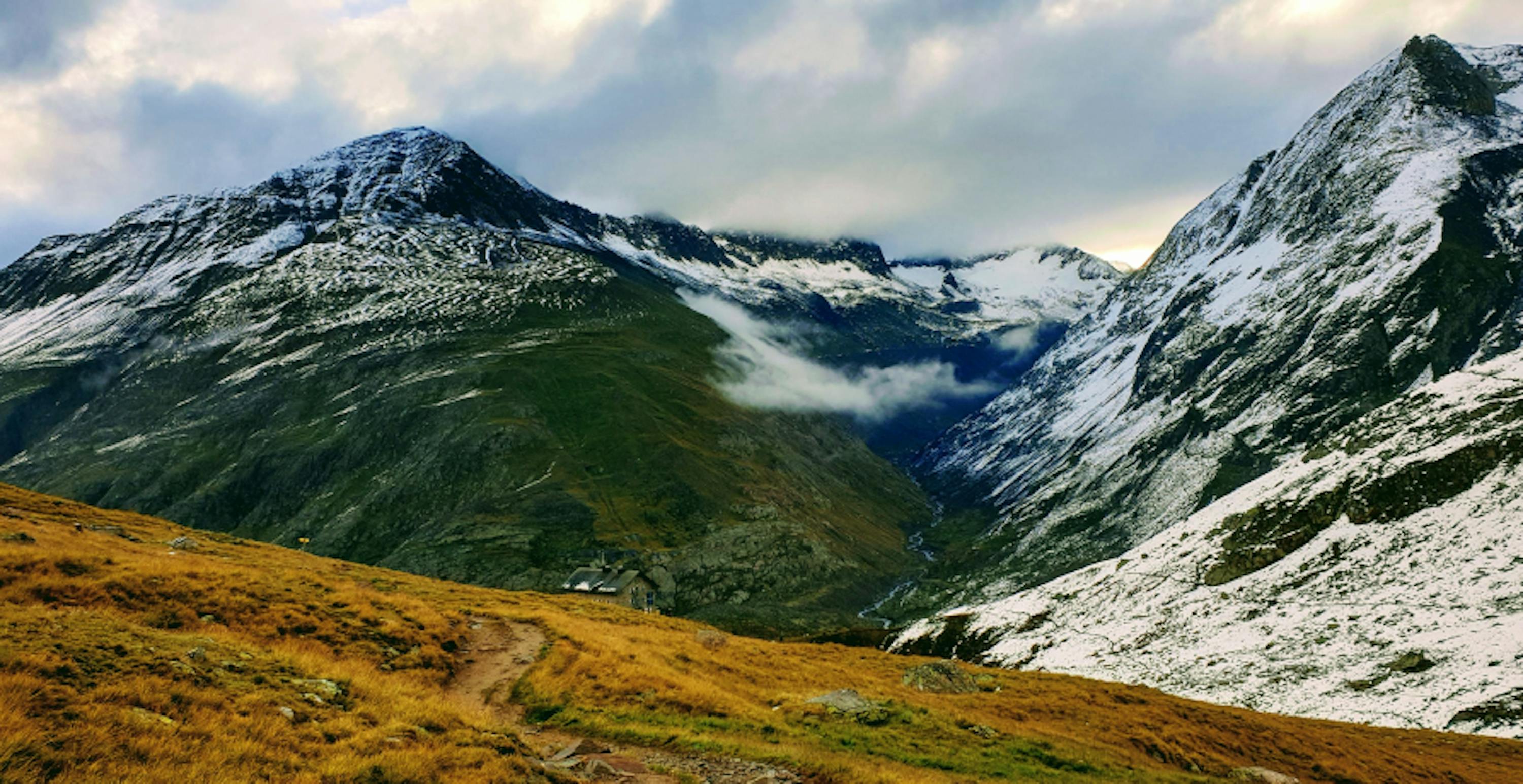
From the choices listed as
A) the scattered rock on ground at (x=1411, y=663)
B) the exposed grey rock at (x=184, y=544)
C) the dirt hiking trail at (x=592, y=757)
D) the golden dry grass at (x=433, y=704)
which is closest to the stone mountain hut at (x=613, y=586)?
the exposed grey rock at (x=184, y=544)

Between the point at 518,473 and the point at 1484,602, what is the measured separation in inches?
6500

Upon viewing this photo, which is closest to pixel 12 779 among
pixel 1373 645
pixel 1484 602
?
pixel 1373 645

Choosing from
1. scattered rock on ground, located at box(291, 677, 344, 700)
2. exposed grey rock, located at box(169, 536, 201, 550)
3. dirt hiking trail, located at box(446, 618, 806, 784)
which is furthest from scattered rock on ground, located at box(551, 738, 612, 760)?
exposed grey rock, located at box(169, 536, 201, 550)

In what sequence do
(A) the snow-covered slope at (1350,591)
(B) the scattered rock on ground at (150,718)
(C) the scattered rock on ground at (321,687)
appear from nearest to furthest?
(B) the scattered rock on ground at (150,718)
(C) the scattered rock on ground at (321,687)
(A) the snow-covered slope at (1350,591)

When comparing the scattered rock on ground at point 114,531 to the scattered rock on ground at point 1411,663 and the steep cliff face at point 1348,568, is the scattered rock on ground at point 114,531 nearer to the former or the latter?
the steep cliff face at point 1348,568

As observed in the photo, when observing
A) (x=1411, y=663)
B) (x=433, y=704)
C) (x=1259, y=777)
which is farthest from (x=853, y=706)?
(x=1411, y=663)

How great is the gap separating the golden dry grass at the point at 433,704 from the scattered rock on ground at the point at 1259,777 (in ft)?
2.28

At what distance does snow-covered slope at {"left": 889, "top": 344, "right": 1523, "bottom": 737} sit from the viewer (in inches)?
2165

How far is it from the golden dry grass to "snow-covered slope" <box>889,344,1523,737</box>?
46.5ft

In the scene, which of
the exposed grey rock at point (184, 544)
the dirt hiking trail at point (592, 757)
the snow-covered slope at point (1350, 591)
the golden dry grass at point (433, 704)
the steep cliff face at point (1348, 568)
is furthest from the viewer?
the steep cliff face at point (1348, 568)

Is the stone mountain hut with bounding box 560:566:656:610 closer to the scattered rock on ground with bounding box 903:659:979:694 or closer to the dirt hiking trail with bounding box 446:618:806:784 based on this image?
the scattered rock on ground with bounding box 903:659:979:694

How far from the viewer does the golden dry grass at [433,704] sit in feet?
42.3

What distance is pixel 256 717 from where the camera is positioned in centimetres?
1457

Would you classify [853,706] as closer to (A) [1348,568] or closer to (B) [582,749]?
(B) [582,749]
